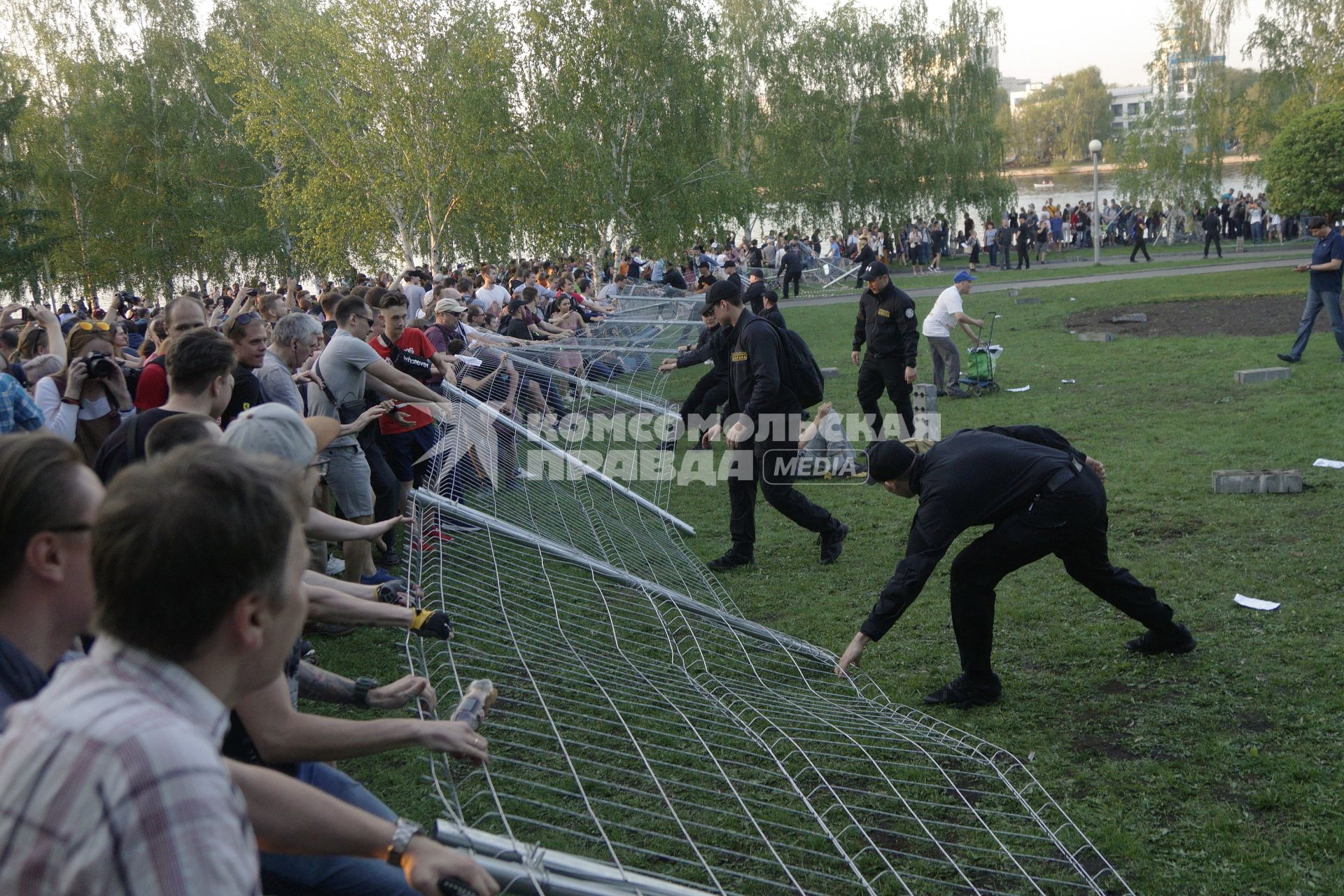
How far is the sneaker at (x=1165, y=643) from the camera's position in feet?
18.2

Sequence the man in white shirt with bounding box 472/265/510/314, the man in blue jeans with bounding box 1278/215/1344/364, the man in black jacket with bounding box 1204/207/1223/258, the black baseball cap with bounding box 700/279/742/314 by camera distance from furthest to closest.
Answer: the man in black jacket with bounding box 1204/207/1223/258
the man in white shirt with bounding box 472/265/510/314
the man in blue jeans with bounding box 1278/215/1344/364
the black baseball cap with bounding box 700/279/742/314

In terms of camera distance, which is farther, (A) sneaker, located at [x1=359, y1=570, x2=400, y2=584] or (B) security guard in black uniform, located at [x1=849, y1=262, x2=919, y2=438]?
(B) security guard in black uniform, located at [x1=849, y1=262, x2=919, y2=438]

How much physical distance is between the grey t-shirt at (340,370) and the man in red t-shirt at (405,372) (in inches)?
35.4

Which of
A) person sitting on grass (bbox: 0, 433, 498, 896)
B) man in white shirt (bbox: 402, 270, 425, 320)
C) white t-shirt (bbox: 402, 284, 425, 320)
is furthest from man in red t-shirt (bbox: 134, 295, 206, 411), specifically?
white t-shirt (bbox: 402, 284, 425, 320)

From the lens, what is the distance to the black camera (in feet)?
20.4

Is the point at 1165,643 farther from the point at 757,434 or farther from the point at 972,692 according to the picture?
the point at 757,434

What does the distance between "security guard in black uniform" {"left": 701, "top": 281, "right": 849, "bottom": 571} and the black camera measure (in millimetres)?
3992

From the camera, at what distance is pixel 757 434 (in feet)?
25.0

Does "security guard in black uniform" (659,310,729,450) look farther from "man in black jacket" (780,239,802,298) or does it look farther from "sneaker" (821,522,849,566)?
"man in black jacket" (780,239,802,298)

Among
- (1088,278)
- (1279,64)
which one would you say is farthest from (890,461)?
(1279,64)

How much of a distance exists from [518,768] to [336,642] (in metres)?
2.22

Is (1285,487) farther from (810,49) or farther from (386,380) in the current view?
(810,49)

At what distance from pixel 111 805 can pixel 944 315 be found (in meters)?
12.9

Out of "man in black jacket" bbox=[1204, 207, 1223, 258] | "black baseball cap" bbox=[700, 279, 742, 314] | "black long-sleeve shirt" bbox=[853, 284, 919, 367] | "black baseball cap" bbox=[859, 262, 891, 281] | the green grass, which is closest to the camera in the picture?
"black baseball cap" bbox=[700, 279, 742, 314]
